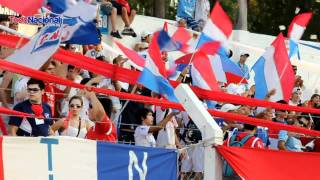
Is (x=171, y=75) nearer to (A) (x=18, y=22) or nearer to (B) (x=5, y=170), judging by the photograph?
(B) (x=5, y=170)

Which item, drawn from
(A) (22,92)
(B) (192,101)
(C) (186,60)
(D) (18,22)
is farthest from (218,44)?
(D) (18,22)

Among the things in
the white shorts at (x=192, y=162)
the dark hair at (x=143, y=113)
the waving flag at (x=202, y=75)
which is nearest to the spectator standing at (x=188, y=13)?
the dark hair at (x=143, y=113)

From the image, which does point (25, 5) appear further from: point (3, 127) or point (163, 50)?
point (163, 50)

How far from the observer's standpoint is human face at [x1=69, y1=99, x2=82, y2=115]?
885 centimetres

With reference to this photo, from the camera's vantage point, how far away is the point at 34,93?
8.75 meters

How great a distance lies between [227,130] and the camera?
1059cm

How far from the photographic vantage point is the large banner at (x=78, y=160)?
6668 millimetres

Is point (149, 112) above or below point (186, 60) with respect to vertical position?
below

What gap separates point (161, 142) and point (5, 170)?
13.4ft

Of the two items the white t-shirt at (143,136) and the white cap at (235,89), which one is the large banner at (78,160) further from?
the white cap at (235,89)

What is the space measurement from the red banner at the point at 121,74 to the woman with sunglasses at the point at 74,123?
0.41 m

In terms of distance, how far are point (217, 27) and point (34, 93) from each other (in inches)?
96.5

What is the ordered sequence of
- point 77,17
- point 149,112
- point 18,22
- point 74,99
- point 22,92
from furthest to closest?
1. point 18,22
2. point 149,112
3. point 22,92
4. point 74,99
5. point 77,17

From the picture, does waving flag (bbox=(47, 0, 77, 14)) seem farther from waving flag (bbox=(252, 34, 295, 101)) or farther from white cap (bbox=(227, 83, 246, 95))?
white cap (bbox=(227, 83, 246, 95))
